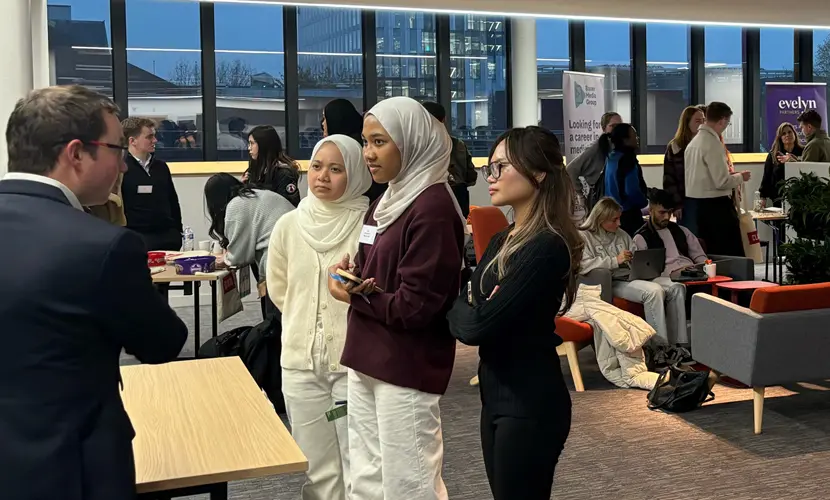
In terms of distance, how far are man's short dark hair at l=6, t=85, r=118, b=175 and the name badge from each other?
1.10m

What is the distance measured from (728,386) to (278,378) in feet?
9.34

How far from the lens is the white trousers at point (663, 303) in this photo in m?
6.27

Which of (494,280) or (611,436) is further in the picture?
(611,436)

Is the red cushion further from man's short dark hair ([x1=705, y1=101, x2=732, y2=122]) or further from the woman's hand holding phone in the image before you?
the woman's hand holding phone

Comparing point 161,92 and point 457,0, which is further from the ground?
point 457,0

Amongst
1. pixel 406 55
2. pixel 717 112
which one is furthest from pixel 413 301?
pixel 406 55

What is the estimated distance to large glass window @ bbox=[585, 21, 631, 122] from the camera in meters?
11.5

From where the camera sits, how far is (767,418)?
5.00 metres

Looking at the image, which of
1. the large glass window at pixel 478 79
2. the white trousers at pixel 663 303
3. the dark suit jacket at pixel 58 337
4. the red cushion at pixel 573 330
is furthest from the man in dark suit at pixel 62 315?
the large glass window at pixel 478 79

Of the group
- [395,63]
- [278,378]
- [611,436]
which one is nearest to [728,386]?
[611,436]

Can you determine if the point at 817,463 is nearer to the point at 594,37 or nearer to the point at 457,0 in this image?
the point at 457,0

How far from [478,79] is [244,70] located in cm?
278

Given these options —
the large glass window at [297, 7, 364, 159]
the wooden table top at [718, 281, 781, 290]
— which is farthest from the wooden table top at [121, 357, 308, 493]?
the large glass window at [297, 7, 364, 159]

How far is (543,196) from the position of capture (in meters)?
2.42
